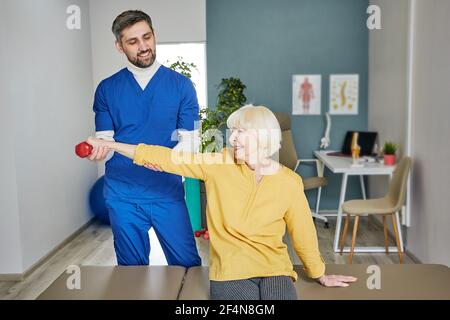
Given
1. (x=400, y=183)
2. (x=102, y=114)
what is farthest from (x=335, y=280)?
(x=400, y=183)

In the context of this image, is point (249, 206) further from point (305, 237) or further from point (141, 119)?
point (141, 119)

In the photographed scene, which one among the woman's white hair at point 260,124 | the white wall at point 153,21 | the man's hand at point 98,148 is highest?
the white wall at point 153,21

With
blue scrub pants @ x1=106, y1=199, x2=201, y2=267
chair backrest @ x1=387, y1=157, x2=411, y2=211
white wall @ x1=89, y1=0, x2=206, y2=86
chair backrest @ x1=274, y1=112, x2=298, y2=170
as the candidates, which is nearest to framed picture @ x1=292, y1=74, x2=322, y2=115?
chair backrest @ x1=274, y1=112, x2=298, y2=170

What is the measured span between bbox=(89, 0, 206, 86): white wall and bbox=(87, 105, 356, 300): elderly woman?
87.4 inches

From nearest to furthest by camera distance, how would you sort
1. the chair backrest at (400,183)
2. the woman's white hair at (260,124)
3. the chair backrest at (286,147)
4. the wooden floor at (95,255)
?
1. the woman's white hair at (260,124)
2. the wooden floor at (95,255)
3. the chair backrest at (400,183)
4. the chair backrest at (286,147)

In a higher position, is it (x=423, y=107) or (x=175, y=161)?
(x=423, y=107)

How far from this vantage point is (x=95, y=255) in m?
3.58

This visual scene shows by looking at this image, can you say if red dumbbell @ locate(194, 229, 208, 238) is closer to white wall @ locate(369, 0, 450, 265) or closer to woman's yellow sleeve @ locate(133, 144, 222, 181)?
white wall @ locate(369, 0, 450, 265)

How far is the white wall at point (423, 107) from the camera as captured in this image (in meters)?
2.81

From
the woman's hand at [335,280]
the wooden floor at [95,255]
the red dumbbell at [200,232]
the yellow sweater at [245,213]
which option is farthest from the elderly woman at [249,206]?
the red dumbbell at [200,232]

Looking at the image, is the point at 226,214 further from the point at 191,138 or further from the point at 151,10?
the point at 151,10

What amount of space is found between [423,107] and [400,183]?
0.54 meters

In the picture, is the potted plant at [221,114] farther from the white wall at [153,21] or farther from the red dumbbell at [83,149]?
the red dumbbell at [83,149]

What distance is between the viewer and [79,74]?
3863 millimetres
